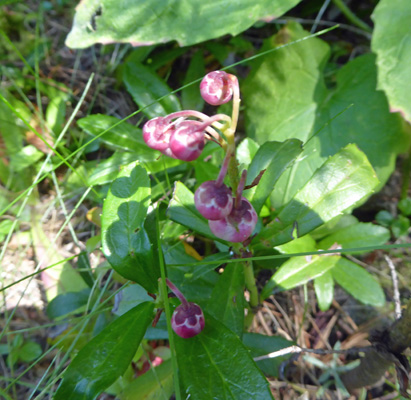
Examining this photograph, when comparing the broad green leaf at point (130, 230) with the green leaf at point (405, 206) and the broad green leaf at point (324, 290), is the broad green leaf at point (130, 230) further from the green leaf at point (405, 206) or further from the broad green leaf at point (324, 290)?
the green leaf at point (405, 206)

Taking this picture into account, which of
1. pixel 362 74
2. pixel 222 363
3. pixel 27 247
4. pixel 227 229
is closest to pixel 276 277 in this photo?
pixel 222 363

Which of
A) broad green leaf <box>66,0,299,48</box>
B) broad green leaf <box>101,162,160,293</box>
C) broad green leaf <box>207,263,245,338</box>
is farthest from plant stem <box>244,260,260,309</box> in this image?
broad green leaf <box>66,0,299,48</box>

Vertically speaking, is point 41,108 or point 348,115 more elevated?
point 41,108

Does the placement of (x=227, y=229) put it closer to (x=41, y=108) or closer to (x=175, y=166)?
(x=175, y=166)

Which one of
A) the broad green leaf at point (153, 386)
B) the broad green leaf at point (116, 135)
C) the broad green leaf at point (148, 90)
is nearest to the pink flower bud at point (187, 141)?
the broad green leaf at point (153, 386)

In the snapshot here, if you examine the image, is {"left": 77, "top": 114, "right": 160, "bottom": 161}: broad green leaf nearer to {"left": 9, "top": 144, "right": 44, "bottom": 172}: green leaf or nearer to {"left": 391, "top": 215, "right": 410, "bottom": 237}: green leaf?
{"left": 9, "top": 144, "right": 44, "bottom": 172}: green leaf

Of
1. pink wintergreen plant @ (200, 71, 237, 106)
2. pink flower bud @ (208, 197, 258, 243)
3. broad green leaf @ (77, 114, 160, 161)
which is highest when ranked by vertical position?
pink wintergreen plant @ (200, 71, 237, 106)

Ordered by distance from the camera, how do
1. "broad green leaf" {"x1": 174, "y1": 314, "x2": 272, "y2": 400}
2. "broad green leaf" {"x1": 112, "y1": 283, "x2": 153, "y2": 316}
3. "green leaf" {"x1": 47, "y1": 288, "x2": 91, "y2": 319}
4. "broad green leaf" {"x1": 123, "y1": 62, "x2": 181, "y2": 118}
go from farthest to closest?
1. "broad green leaf" {"x1": 123, "y1": 62, "x2": 181, "y2": 118}
2. "green leaf" {"x1": 47, "y1": 288, "x2": 91, "y2": 319}
3. "broad green leaf" {"x1": 112, "y1": 283, "x2": 153, "y2": 316}
4. "broad green leaf" {"x1": 174, "y1": 314, "x2": 272, "y2": 400}
